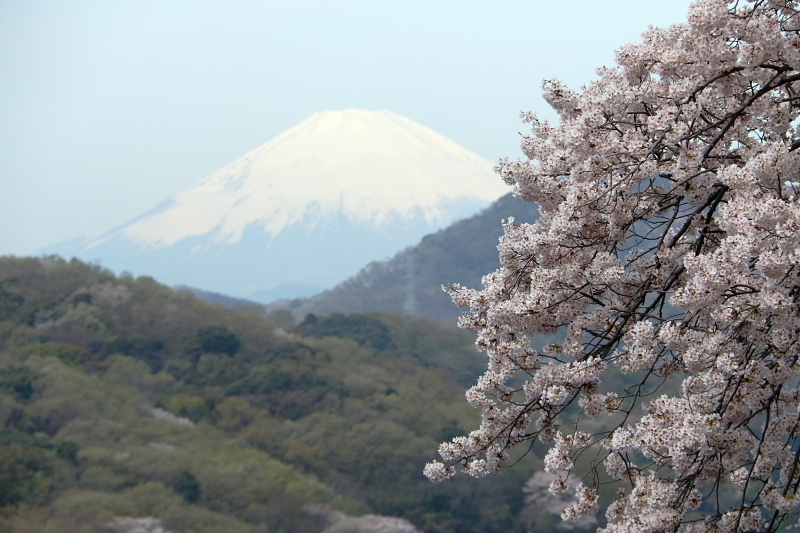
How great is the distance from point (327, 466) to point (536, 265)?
2661cm

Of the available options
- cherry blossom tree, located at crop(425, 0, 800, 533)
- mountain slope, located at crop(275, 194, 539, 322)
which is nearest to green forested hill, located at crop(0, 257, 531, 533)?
cherry blossom tree, located at crop(425, 0, 800, 533)

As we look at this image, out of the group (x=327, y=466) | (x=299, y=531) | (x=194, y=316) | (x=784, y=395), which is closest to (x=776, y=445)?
(x=784, y=395)

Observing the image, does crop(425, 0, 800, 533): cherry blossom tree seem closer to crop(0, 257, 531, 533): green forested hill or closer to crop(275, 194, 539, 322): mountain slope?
crop(0, 257, 531, 533): green forested hill

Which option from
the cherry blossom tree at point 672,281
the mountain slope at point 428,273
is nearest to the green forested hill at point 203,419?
the cherry blossom tree at point 672,281

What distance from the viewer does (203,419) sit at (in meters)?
31.3

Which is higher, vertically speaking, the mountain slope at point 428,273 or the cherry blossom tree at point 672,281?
the mountain slope at point 428,273

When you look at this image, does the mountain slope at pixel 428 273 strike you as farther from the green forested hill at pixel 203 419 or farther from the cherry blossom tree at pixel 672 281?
the cherry blossom tree at pixel 672 281

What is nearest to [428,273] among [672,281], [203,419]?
[203,419]

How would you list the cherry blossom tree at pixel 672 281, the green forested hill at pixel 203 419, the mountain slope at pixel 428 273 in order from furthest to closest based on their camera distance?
1. the mountain slope at pixel 428 273
2. the green forested hill at pixel 203 419
3. the cherry blossom tree at pixel 672 281

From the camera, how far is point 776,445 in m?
3.37

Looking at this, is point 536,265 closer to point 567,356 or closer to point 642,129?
point 567,356

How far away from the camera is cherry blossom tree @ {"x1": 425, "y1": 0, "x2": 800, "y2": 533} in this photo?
3.01 meters

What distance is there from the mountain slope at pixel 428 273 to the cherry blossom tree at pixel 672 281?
6683 centimetres

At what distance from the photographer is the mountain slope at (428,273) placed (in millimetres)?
73750
